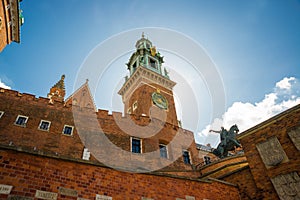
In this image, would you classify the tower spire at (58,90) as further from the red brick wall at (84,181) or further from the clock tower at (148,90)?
the red brick wall at (84,181)

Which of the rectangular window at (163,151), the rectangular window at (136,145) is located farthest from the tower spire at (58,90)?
the rectangular window at (163,151)

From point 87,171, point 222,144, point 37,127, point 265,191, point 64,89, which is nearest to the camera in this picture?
point 87,171

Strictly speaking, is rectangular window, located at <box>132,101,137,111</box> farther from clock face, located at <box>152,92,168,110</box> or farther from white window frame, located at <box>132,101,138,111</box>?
clock face, located at <box>152,92,168,110</box>

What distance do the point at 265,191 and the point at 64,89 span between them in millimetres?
39434

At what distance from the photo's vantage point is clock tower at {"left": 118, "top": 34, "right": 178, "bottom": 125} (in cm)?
3077

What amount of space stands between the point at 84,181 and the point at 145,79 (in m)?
27.6

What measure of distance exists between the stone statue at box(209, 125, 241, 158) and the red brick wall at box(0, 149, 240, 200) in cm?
1154

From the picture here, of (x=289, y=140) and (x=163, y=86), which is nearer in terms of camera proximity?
(x=289, y=140)

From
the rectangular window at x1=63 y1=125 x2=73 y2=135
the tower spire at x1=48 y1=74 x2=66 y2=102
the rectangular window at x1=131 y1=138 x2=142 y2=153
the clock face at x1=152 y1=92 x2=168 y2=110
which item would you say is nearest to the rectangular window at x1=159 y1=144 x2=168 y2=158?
the rectangular window at x1=131 y1=138 x2=142 y2=153

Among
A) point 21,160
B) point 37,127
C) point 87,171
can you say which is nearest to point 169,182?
point 87,171

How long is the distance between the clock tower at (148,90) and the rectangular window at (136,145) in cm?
812

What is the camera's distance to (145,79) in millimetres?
34844

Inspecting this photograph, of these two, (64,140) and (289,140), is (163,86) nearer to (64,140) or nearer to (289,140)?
(64,140)

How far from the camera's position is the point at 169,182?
9.71 metres
